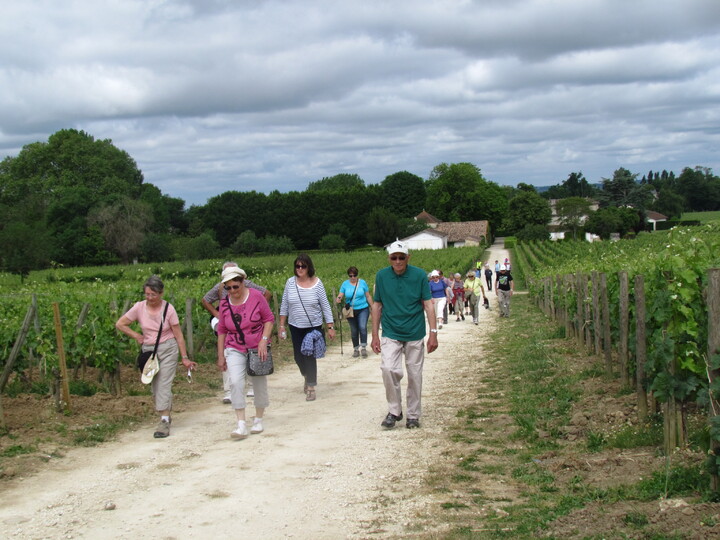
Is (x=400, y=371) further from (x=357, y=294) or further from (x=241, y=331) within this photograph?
(x=357, y=294)

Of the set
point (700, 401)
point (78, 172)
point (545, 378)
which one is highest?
point (78, 172)

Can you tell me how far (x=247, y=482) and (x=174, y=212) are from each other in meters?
123

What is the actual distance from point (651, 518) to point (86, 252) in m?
82.7

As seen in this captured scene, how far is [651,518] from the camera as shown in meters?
4.48

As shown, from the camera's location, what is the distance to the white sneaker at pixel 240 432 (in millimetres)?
7480

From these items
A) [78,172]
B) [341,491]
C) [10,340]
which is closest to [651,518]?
[341,491]

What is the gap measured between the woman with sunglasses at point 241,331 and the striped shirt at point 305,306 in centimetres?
156

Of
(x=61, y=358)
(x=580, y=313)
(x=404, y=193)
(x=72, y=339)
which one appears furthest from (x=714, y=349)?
(x=404, y=193)

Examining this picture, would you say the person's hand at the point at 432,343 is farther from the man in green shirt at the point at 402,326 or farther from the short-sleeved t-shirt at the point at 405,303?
the short-sleeved t-shirt at the point at 405,303

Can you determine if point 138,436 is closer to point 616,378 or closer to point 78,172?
point 616,378

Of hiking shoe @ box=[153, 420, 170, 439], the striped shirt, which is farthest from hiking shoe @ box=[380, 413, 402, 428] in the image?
hiking shoe @ box=[153, 420, 170, 439]

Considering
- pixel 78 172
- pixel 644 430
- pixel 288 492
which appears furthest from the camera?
pixel 78 172

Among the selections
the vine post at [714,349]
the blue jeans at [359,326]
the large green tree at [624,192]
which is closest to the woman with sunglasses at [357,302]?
the blue jeans at [359,326]

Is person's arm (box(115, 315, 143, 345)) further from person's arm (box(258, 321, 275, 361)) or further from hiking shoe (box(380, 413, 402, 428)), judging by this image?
hiking shoe (box(380, 413, 402, 428))
